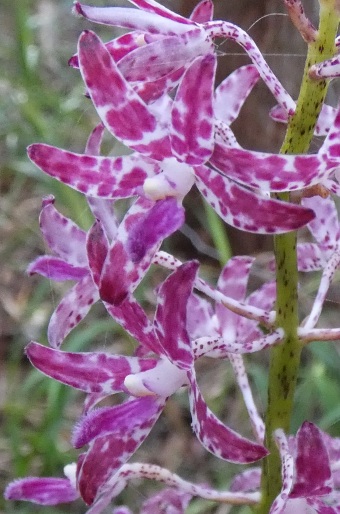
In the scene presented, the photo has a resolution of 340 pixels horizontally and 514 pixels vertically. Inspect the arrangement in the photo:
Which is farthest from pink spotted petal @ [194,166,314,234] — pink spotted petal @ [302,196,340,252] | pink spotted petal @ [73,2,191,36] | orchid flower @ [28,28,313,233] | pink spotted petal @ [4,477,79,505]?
pink spotted petal @ [4,477,79,505]

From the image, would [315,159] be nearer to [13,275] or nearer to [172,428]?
[172,428]

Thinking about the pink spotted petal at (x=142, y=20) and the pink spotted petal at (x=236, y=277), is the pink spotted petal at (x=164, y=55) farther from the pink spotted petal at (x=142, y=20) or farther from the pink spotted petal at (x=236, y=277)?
the pink spotted petal at (x=236, y=277)

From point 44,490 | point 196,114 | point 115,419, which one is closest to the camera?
point 196,114

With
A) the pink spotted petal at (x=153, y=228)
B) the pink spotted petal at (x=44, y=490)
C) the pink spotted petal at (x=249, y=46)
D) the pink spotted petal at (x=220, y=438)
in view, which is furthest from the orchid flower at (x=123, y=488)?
the pink spotted petal at (x=249, y=46)

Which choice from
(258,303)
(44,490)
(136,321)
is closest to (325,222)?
(258,303)

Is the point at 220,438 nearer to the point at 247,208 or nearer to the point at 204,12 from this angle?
the point at 247,208

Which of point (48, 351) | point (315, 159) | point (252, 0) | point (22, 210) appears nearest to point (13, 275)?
point (22, 210)
